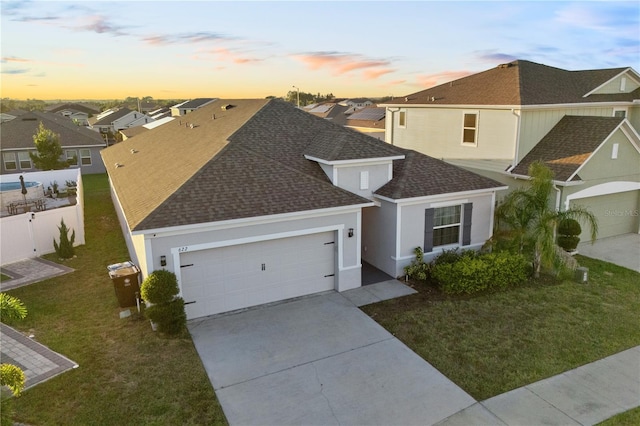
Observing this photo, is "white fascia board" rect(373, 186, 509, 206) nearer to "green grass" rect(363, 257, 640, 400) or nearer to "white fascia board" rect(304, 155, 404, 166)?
"white fascia board" rect(304, 155, 404, 166)

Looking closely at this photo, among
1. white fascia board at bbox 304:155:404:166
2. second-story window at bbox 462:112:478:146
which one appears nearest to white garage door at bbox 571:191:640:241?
second-story window at bbox 462:112:478:146

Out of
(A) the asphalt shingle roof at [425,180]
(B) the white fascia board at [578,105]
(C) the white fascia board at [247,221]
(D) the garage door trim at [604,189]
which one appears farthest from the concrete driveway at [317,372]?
(B) the white fascia board at [578,105]

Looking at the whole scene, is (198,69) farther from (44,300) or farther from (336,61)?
(44,300)

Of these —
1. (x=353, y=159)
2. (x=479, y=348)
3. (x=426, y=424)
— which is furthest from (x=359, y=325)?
(x=353, y=159)

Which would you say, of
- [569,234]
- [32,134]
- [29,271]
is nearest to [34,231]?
[29,271]

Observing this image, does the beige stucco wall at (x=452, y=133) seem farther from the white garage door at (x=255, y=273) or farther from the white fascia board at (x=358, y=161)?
the white garage door at (x=255, y=273)

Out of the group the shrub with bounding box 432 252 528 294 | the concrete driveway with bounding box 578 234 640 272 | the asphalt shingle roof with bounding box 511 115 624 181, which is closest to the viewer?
the shrub with bounding box 432 252 528 294
